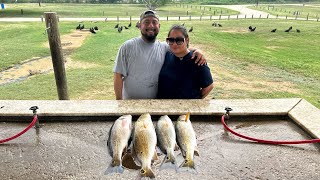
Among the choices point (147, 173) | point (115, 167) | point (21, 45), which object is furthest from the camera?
point (21, 45)

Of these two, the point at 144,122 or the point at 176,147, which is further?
the point at 144,122

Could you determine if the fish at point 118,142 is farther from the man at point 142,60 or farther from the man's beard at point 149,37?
the man's beard at point 149,37

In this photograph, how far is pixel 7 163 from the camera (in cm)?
321

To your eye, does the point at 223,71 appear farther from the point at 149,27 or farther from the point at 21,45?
the point at 21,45

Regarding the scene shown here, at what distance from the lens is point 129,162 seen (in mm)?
3160

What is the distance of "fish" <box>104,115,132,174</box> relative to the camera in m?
2.99

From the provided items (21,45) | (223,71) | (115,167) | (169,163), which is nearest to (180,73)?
(169,163)

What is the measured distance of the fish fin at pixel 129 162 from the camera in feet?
10.1

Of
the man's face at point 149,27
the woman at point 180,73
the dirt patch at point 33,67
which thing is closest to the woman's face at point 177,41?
the woman at point 180,73

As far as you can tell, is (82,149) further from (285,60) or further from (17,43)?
(17,43)

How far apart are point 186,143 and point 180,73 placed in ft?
4.62

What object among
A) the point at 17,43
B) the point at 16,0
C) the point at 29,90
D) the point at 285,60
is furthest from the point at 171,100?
the point at 16,0

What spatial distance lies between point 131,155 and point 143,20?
1991 mm

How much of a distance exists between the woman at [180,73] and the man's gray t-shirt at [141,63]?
0.10 meters
